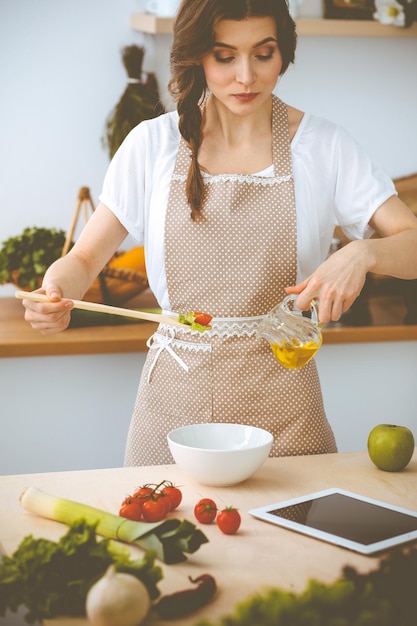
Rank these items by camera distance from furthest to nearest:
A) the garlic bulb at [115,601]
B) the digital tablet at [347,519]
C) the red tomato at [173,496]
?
the red tomato at [173,496], the digital tablet at [347,519], the garlic bulb at [115,601]

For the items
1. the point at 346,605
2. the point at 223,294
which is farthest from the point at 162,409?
the point at 346,605

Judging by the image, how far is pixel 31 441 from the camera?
2.91 m

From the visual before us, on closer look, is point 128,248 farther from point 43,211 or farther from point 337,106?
point 337,106

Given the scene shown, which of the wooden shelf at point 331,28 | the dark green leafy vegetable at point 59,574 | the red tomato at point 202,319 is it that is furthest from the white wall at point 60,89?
the dark green leafy vegetable at point 59,574

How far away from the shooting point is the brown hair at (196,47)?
183cm

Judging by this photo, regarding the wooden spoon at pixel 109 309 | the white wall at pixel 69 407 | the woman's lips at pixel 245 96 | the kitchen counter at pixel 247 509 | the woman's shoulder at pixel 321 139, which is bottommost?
the white wall at pixel 69 407

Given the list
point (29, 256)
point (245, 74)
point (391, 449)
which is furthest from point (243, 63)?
point (29, 256)

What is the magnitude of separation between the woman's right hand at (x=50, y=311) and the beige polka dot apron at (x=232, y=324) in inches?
13.1

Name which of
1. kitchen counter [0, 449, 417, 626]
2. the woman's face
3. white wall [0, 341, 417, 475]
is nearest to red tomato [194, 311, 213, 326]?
kitchen counter [0, 449, 417, 626]

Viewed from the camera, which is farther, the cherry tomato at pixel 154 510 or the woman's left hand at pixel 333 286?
the woman's left hand at pixel 333 286

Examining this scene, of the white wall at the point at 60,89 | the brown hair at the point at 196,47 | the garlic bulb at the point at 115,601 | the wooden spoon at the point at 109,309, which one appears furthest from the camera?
the white wall at the point at 60,89

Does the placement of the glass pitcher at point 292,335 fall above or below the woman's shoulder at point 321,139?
below

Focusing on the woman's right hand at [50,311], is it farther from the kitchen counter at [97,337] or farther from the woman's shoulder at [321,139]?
the kitchen counter at [97,337]

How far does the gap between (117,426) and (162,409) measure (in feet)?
3.19
